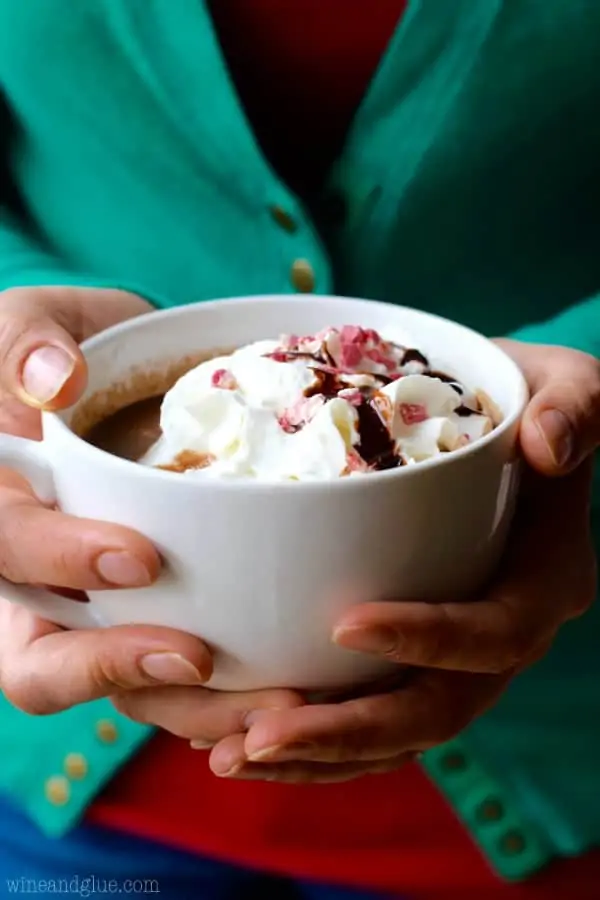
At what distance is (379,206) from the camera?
0.83 meters

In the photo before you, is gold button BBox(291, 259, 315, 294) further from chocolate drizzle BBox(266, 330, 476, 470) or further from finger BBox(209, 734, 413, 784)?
finger BBox(209, 734, 413, 784)

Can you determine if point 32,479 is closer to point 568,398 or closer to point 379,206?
point 568,398

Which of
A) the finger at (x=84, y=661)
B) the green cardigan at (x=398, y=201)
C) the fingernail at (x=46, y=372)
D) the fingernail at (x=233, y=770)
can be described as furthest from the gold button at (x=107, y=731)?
the fingernail at (x=46, y=372)

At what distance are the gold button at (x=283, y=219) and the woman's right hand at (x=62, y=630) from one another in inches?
8.5

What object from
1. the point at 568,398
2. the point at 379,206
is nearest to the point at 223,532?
the point at 568,398

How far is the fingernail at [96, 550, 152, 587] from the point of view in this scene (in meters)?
0.47

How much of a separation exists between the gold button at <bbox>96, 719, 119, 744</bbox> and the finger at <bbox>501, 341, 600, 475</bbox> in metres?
0.42

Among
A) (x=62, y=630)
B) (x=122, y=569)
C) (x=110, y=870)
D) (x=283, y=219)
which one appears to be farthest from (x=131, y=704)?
(x=283, y=219)

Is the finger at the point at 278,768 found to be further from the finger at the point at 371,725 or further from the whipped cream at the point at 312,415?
the whipped cream at the point at 312,415

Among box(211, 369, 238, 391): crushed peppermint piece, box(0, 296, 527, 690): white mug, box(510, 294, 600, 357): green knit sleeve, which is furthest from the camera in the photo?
box(510, 294, 600, 357): green knit sleeve

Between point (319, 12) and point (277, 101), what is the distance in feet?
0.26

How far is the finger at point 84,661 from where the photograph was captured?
51 centimetres

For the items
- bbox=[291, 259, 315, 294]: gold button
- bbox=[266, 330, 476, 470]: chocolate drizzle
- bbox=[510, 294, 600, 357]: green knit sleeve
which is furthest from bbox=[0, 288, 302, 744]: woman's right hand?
bbox=[510, 294, 600, 357]: green knit sleeve

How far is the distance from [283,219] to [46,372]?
31cm
